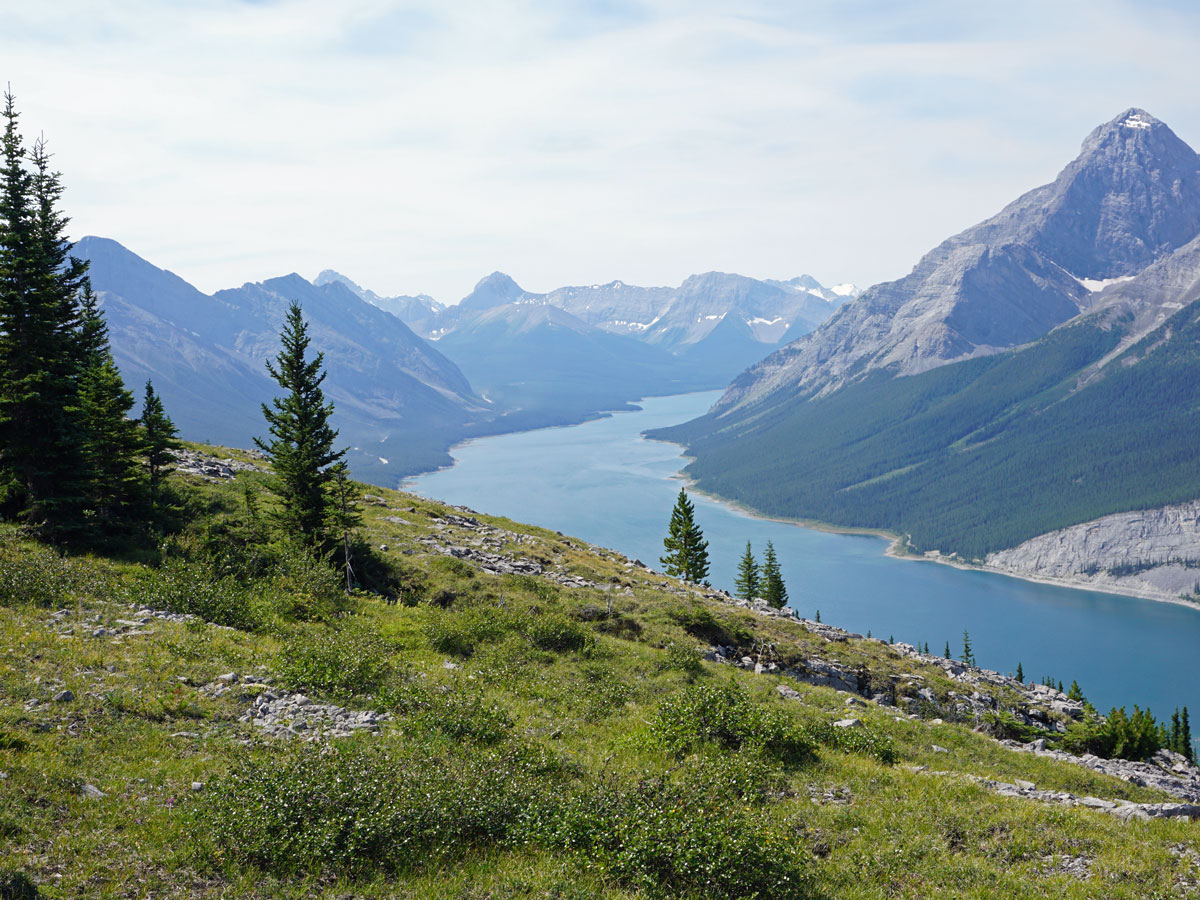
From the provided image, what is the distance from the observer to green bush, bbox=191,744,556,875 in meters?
11.5

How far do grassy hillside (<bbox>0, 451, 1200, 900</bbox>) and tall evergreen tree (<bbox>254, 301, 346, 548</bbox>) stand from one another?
245 inches

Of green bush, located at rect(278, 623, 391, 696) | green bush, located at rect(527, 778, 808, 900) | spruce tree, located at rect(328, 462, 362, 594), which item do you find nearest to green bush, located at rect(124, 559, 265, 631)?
green bush, located at rect(278, 623, 391, 696)

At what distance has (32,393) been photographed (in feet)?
86.1

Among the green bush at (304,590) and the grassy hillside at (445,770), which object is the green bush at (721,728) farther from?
the green bush at (304,590)

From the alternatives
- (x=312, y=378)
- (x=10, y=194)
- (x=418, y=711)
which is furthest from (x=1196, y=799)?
(x=10, y=194)

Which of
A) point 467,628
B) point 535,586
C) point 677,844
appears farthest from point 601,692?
point 535,586

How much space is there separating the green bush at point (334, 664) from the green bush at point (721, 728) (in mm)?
8308

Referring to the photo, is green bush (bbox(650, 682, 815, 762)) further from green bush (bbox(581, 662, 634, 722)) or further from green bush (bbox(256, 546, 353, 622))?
green bush (bbox(256, 546, 353, 622))

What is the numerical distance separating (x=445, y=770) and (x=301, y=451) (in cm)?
2352

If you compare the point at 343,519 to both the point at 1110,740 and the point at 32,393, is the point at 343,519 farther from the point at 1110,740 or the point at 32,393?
the point at 1110,740

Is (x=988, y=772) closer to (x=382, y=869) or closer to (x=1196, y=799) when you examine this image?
(x=1196, y=799)

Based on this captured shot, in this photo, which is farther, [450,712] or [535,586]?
[535,586]

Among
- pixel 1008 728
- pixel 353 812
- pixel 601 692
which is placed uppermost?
pixel 353 812

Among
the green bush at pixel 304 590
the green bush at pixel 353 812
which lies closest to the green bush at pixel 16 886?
the green bush at pixel 353 812
